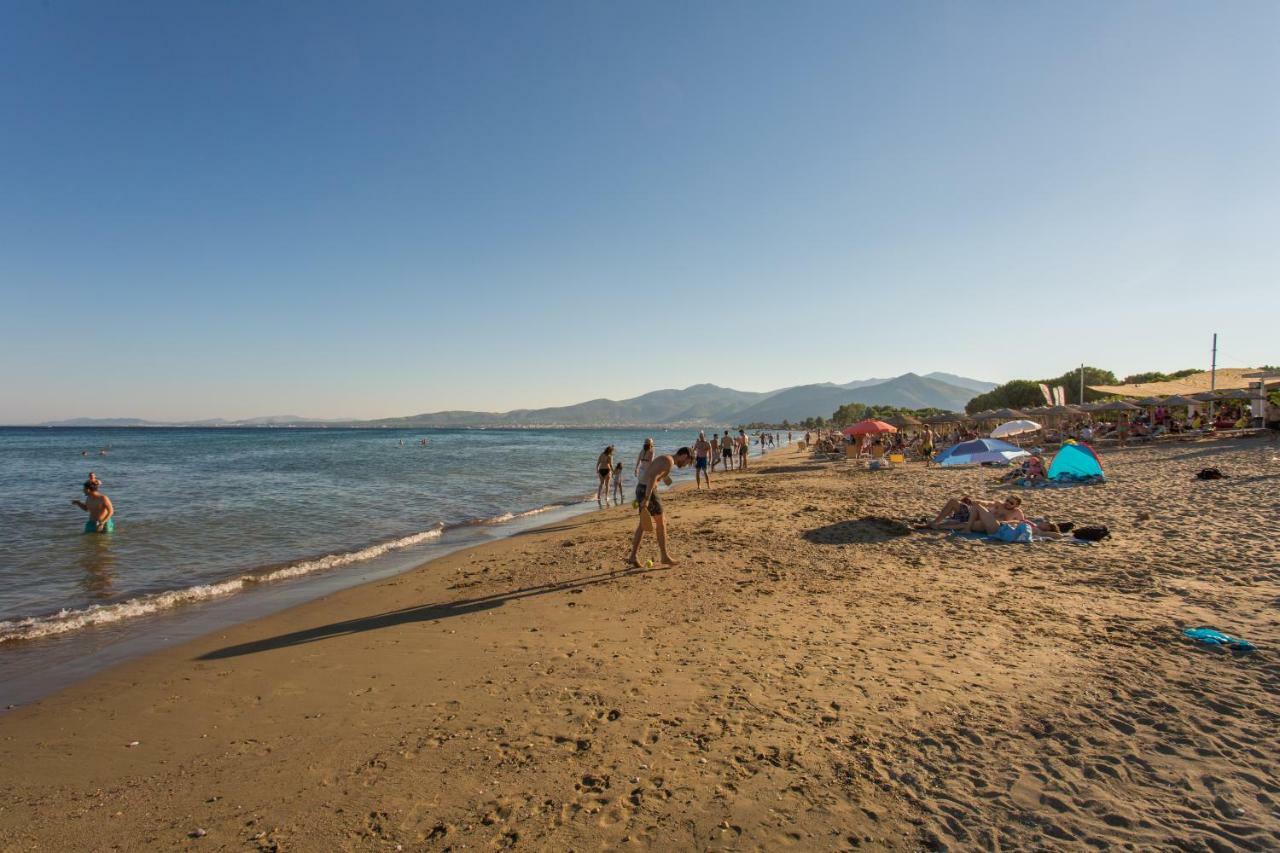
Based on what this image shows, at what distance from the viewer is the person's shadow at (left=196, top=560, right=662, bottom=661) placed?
Result: 5.86 metres

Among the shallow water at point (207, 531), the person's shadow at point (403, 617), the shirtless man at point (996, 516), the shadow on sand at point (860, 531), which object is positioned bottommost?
the shallow water at point (207, 531)

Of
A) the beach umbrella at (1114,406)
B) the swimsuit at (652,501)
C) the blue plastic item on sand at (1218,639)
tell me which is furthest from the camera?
the beach umbrella at (1114,406)

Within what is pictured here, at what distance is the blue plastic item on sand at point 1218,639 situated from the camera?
Answer: 15.1 feet

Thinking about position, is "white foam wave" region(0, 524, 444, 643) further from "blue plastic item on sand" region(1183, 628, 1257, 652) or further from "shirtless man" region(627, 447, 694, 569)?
"blue plastic item on sand" region(1183, 628, 1257, 652)

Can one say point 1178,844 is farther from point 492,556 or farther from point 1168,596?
point 492,556

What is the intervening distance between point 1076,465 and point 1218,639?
1150 cm

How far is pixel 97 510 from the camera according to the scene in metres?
12.0

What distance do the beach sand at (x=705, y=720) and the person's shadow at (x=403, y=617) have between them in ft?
0.17

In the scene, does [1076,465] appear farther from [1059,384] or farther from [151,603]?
[1059,384]

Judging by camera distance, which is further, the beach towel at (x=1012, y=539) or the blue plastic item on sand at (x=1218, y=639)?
the beach towel at (x=1012, y=539)

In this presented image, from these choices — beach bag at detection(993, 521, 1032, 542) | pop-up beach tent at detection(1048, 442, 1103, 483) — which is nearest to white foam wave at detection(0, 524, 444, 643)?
beach bag at detection(993, 521, 1032, 542)

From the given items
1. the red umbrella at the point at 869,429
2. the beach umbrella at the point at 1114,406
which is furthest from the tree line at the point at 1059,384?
the red umbrella at the point at 869,429

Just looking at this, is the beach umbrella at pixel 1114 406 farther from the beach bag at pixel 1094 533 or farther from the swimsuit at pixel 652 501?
the swimsuit at pixel 652 501

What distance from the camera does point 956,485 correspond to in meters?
15.9
